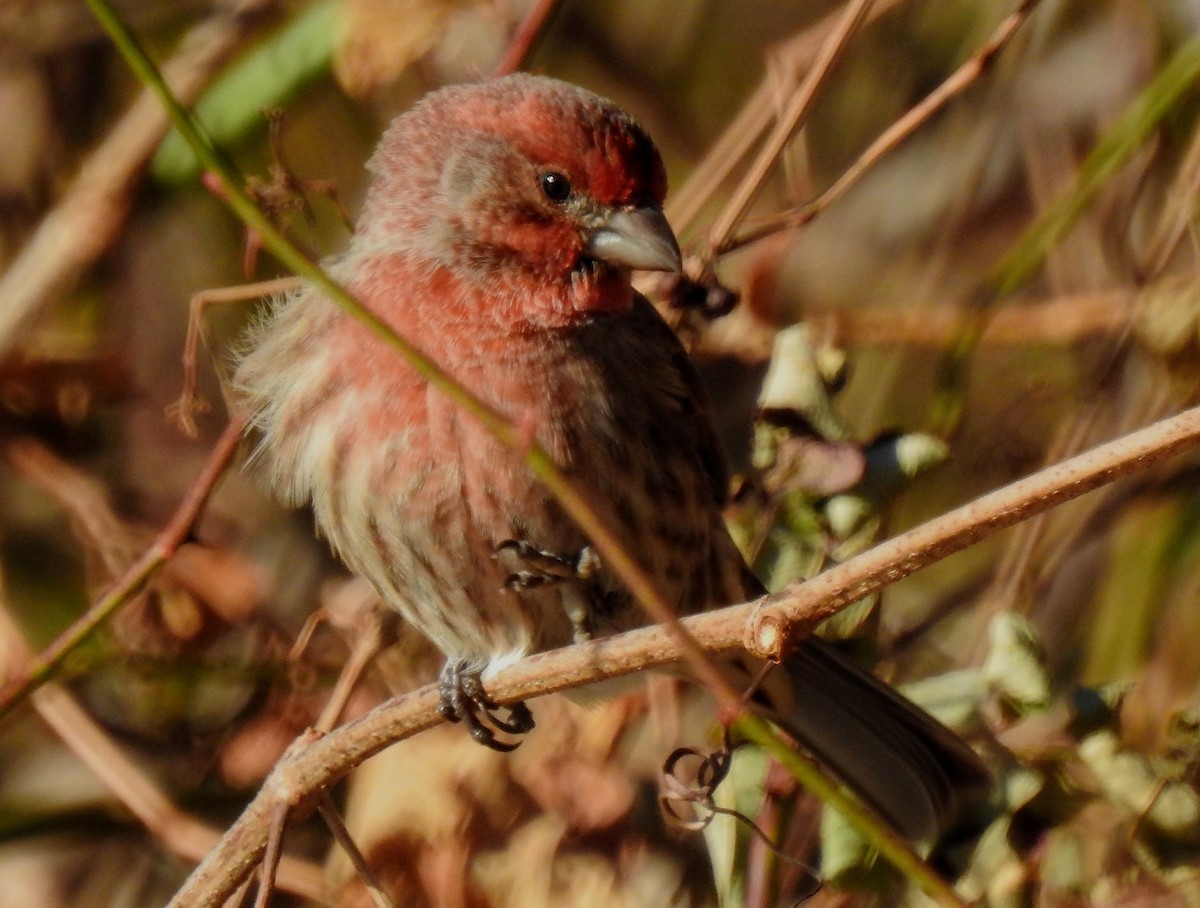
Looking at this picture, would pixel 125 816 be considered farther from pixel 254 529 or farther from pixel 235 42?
pixel 235 42

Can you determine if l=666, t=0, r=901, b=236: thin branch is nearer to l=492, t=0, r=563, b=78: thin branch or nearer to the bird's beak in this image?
l=492, t=0, r=563, b=78: thin branch

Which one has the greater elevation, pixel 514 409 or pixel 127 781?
pixel 514 409

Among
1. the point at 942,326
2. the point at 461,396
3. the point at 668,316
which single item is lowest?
the point at 942,326

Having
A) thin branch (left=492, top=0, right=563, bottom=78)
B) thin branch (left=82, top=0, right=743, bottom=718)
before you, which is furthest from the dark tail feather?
thin branch (left=492, top=0, right=563, bottom=78)

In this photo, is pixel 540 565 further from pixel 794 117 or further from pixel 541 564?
pixel 794 117

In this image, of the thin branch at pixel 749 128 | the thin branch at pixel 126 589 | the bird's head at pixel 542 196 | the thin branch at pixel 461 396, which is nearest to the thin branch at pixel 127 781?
the thin branch at pixel 126 589

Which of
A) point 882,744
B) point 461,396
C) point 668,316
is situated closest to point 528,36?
point 668,316

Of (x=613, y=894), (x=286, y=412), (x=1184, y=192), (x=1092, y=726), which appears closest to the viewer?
(x=1092, y=726)

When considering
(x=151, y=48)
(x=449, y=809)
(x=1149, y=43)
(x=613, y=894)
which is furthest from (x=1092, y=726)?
(x=151, y=48)
